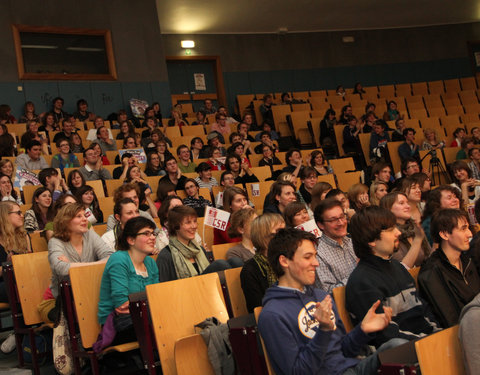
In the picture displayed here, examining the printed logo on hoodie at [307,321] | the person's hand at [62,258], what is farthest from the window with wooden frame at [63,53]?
the printed logo on hoodie at [307,321]

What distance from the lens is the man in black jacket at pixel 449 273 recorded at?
2717 millimetres

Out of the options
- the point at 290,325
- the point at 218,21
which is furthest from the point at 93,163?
the point at 218,21

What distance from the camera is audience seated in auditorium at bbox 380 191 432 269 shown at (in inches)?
129

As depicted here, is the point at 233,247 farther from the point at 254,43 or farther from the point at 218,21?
the point at 254,43

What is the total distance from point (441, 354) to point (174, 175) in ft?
16.3

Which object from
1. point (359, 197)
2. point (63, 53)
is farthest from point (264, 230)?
point (63, 53)

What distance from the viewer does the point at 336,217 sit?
128 inches

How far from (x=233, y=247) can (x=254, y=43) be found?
10.0 m

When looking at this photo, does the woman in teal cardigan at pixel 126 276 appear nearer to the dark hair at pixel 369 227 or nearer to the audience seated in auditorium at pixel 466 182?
the dark hair at pixel 369 227

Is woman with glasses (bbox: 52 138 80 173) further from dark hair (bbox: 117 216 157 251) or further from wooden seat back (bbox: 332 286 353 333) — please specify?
wooden seat back (bbox: 332 286 353 333)

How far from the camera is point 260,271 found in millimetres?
2980

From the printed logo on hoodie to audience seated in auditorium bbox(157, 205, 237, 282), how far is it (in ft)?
3.73

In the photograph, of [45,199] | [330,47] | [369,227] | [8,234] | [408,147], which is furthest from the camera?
[330,47]

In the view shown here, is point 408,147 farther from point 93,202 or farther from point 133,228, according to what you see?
point 133,228
